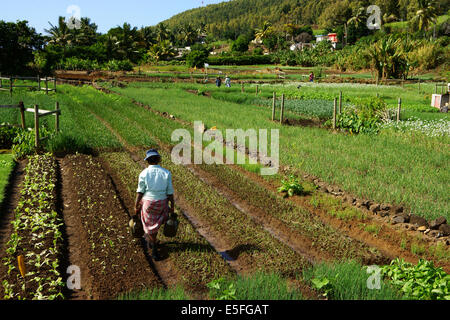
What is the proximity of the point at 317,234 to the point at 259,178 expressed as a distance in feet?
12.1

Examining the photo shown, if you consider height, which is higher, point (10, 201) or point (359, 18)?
point (359, 18)

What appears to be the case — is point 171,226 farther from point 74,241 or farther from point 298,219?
point 298,219

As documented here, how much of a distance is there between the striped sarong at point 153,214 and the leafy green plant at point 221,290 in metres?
1.46

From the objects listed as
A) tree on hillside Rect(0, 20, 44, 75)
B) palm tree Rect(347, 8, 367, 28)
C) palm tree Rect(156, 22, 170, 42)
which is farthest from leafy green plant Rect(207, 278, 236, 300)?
palm tree Rect(347, 8, 367, 28)

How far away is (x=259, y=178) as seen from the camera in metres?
10.9

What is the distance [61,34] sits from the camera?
241ft

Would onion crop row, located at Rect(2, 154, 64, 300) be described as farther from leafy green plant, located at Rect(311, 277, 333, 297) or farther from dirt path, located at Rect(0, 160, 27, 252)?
leafy green plant, located at Rect(311, 277, 333, 297)

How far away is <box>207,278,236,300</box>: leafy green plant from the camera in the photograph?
180 inches

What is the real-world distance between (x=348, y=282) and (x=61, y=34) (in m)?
79.0

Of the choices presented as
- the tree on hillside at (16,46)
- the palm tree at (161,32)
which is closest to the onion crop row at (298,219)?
the tree on hillside at (16,46)

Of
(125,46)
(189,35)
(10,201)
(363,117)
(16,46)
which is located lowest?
(10,201)

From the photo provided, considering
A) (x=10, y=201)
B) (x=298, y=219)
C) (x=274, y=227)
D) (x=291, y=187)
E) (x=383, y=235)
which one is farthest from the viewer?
(x=291, y=187)

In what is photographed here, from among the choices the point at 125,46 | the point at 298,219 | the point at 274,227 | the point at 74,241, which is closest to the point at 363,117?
the point at 298,219

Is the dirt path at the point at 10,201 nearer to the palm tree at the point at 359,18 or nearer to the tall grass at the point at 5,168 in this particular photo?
A: the tall grass at the point at 5,168
